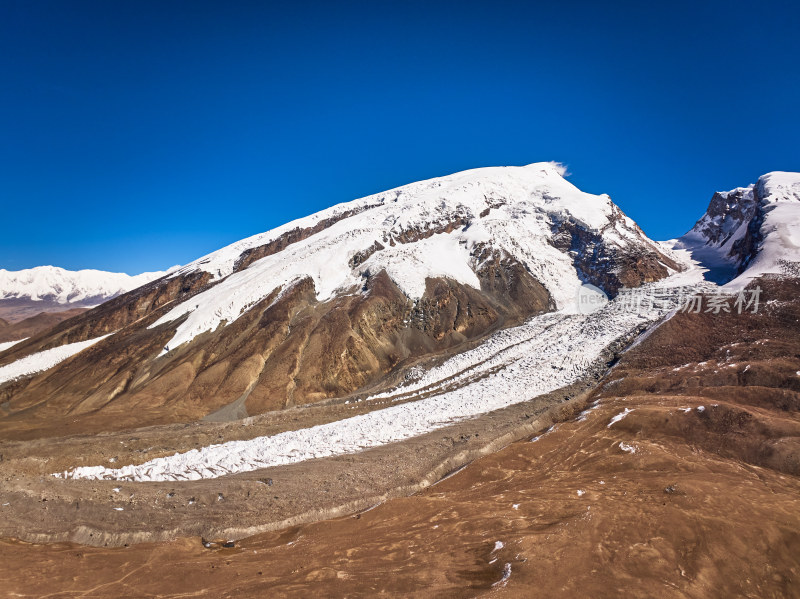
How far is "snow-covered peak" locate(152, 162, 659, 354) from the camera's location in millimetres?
61938

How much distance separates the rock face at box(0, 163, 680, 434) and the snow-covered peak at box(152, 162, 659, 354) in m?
0.35

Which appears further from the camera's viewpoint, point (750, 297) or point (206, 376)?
point (206, 376)

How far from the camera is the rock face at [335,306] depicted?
146 feet

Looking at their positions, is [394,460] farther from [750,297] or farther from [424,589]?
[750,297]

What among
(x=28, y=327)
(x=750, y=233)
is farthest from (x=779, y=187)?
(x=28, y=327)

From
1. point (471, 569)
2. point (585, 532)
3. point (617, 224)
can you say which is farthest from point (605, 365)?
point (617, 224)

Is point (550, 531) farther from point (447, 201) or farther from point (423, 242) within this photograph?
point (447, 201)

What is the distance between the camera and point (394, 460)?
20500 mm

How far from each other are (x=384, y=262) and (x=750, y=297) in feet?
152

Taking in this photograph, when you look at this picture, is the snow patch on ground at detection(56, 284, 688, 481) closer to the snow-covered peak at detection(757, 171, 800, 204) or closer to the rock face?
the rock face

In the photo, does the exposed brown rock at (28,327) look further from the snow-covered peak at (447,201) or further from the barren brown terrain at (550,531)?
the barren brown terrain at (550,531)

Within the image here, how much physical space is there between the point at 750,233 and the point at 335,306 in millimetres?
66370

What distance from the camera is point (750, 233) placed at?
61.1 meters

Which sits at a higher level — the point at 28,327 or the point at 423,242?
the point at 423,242
